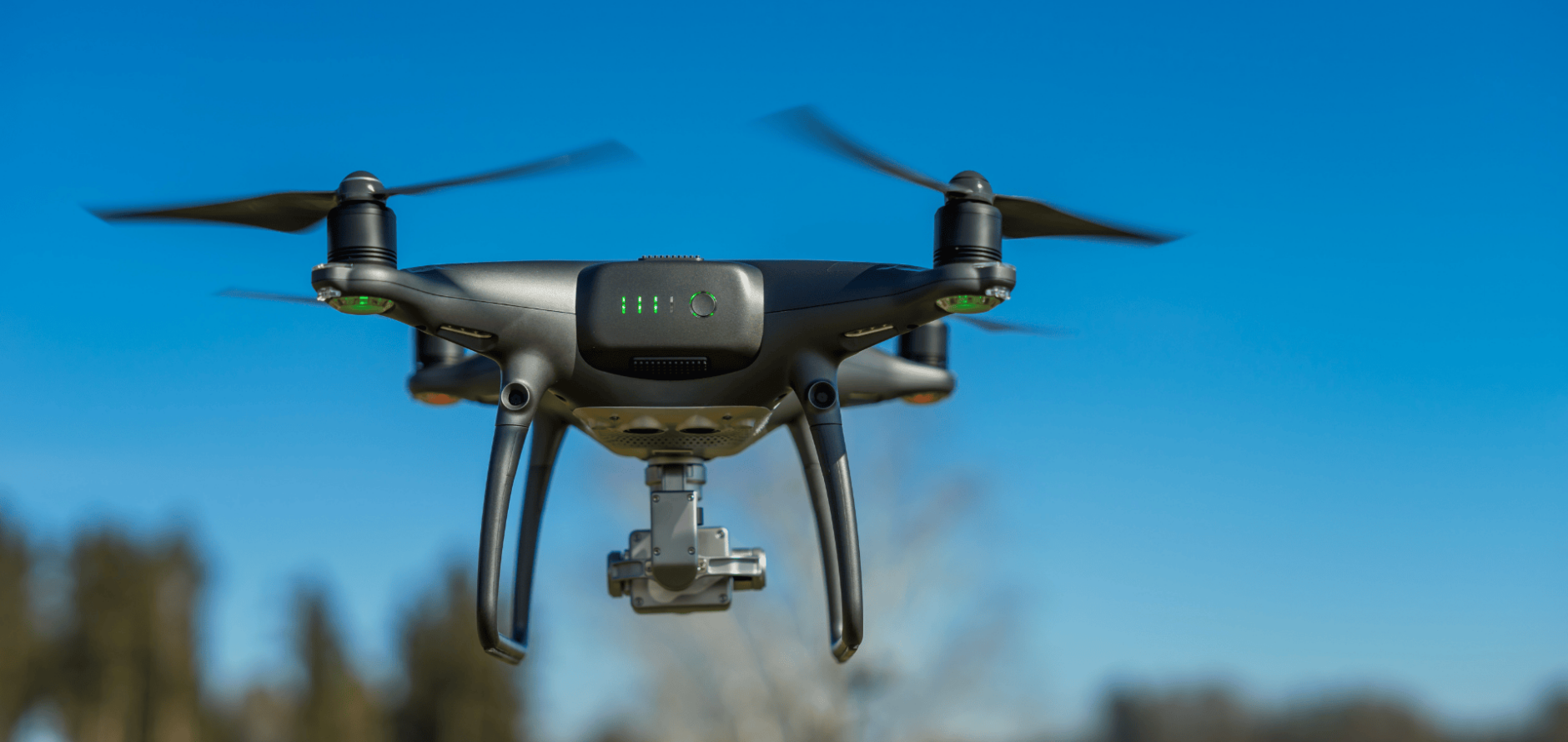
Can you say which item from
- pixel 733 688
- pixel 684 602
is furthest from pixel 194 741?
pixel 684 602

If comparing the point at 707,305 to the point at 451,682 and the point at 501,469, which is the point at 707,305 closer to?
the point at 501,469

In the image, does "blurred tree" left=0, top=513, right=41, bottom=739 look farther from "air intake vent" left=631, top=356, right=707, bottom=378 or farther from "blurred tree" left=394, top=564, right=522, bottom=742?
"air intake vent" left=631, top=356, right=707, bottom=378

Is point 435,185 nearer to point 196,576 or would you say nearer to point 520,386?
point 520,386

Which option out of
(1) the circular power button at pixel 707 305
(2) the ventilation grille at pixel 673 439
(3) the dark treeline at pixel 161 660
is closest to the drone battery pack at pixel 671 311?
(1) the circular power button at pixel 707 305

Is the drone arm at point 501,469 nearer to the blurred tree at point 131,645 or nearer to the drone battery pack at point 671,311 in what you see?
the drone battery pack at point 671,311

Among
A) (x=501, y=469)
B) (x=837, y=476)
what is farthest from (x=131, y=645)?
(x=837, y=476)
